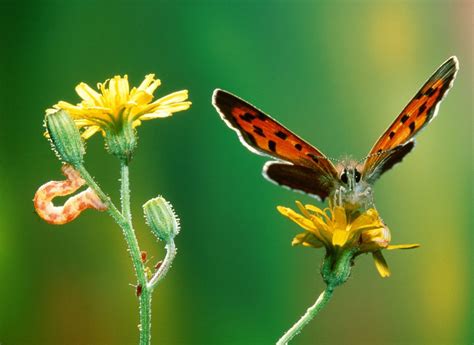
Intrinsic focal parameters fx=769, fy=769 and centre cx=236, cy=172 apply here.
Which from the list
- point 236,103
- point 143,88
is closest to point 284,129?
point 236,103

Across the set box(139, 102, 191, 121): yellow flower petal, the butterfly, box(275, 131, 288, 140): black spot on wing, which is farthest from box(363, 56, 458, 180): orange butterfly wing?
box(139, 102, 191, 121): yellow flower petal

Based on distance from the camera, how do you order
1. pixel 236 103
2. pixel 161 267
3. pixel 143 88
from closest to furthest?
pixel 161 267, pixel 236 103, pixel 143 88

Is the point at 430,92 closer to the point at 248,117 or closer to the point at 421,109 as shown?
the point at 421,109

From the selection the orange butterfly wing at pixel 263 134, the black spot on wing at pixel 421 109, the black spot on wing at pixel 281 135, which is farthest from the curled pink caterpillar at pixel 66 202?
the black spot on wing at pixel 421 109

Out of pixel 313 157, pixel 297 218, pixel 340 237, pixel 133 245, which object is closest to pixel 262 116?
pixel 313 157

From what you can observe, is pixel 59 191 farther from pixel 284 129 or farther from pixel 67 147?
pixel 284 129

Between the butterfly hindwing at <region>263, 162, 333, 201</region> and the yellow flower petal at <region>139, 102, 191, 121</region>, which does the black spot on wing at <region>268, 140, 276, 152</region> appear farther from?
the yellow flower petal at <region>139, 102, 191, 121</region>

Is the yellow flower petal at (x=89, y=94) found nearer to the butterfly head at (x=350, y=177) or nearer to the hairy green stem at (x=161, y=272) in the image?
the hairy green stem at (x=161, y=272)

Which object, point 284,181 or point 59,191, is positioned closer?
point 59,191
